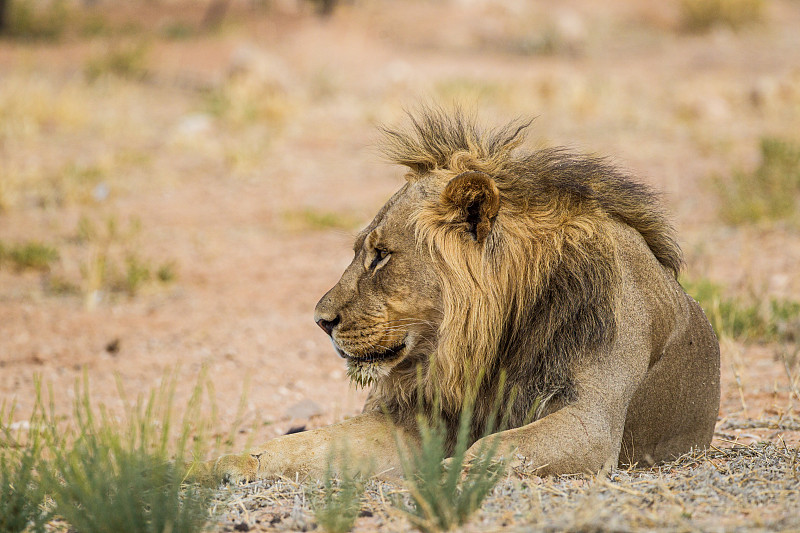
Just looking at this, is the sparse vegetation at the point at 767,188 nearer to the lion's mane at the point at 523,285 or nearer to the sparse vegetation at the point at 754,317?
the sparse vegetation at the point at 754,317

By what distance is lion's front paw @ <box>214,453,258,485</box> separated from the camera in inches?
126

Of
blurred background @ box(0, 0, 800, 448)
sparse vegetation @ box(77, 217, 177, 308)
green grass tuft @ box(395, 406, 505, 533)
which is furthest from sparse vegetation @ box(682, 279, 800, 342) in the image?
sparse vegetation @ box(77, 217, 177, 308)

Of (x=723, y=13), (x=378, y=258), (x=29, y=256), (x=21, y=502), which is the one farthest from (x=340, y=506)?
(x=723, y=13)

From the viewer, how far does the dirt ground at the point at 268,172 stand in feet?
19.4

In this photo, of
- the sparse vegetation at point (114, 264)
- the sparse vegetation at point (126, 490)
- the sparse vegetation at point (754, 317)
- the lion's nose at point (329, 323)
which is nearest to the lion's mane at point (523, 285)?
the lion's nose at point (329, 323)

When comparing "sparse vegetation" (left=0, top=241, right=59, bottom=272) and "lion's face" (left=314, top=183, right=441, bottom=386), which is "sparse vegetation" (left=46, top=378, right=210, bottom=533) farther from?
"sparse vegetation" (left=0, top=241, right=59, bottom=272)

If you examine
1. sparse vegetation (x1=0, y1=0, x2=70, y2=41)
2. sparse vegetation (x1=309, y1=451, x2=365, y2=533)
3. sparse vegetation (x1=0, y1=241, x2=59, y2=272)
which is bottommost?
sparse vegetation (x1=309, y1=451, x2=365, y2=533)

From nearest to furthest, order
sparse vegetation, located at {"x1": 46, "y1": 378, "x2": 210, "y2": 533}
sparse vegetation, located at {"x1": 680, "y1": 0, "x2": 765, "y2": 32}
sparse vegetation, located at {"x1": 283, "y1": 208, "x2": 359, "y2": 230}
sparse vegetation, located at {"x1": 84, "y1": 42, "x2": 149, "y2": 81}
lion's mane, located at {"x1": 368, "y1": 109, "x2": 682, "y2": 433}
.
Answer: sparse vegetation, located at {"x1": 46, "y1": 378, "x2": 210, "y2": 533} < lion's mane, located at {"x1": 368, "y1": 109, "x2": 682, "y2": 433} < sparse vegetation, located at {"x1": 283, "y1": 208, "x2": 359, "y2": 230} < sparse vegetation, located at {"x1": 84, "y1": 42, "x2": 149, "y2": 81} < sparse vegetation, located at {"x1": 680, "y1": 0, "x2": 765, "y2": 32}

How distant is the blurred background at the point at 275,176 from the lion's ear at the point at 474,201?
2.60 ft

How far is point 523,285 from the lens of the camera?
330 centimetres

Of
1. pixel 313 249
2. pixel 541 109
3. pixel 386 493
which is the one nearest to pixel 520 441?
pixel 386 493

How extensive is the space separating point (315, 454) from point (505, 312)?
0.86 metres

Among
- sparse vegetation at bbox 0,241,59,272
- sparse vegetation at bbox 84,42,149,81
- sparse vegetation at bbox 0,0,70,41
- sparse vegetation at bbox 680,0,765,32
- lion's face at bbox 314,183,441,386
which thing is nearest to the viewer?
lion's face at bbox 314,183,441,386

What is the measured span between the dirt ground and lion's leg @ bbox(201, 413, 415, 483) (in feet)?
3.90
